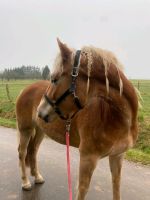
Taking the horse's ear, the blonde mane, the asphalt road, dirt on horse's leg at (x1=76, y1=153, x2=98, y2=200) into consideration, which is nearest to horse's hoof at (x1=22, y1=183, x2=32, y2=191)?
the asphalt road

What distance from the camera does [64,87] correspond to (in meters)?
3.07

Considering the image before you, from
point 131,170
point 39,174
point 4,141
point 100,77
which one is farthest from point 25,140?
point 4,141

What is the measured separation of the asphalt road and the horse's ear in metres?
2.59

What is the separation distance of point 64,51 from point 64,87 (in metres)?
0.36

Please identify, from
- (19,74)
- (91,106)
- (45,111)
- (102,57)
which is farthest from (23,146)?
(19,74)

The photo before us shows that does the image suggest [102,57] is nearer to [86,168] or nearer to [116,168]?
[86,168]

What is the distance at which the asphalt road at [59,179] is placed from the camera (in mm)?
4831

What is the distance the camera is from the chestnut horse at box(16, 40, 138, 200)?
Result: 10.1 feet

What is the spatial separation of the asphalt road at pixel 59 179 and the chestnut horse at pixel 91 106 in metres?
0.84

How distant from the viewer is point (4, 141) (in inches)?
323

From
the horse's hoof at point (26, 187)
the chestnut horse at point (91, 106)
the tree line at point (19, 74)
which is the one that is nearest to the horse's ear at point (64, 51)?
the chestnut horse at point (91, 106)

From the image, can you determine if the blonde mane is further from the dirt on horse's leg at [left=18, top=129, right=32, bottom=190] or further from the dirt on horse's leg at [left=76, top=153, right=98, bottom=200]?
the dirt on horse's leg at [left=18, top=129, right=32, bottom=190]

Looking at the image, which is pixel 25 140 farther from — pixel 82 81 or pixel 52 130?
pixel 82 81

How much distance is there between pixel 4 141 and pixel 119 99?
218 inches
